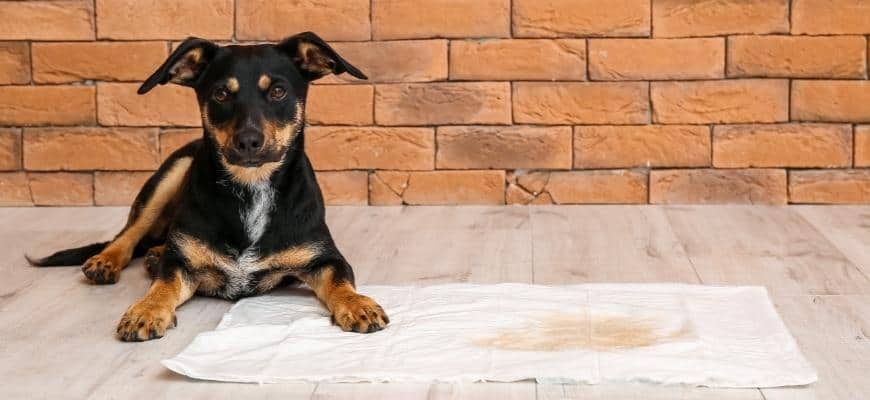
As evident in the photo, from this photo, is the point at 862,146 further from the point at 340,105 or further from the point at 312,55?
the point at 312,55

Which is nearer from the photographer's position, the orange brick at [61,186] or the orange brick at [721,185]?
the orange brick at [721,185]

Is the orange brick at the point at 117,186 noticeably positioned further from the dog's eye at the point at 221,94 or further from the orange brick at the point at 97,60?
the dog's eye at the point at 221,94

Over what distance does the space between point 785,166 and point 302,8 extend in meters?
1.97

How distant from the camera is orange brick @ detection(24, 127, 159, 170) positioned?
4.82m

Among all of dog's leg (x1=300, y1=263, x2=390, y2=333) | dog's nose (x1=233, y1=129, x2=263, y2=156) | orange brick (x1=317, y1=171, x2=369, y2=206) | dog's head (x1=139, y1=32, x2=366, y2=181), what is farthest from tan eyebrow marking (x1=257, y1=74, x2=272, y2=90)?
orange brick (x1=317, y1=171, x2=369, y2=206)

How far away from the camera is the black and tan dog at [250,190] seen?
10.3 ft

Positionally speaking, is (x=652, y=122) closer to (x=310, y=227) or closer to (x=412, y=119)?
(x=412, y=119)

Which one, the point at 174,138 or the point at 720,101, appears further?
the point at 174,138

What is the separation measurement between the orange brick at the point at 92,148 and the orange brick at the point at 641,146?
67.1 inches

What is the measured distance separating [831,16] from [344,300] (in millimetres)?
2475

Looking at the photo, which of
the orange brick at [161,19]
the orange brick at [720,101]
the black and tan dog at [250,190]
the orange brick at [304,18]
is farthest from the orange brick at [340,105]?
the black and tan dog at [250,190]

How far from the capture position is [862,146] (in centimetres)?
467

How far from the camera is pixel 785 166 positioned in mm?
4703

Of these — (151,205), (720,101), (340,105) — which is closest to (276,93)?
(151,205)
